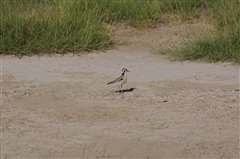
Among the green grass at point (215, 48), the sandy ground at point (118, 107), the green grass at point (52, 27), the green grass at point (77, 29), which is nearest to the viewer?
the sandy ground at point (118, 107)

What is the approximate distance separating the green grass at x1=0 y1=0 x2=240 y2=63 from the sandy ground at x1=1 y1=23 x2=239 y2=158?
0.21 metres

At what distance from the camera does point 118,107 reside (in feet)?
25.3

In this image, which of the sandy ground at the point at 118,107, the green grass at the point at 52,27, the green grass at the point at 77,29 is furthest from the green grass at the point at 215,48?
the green grass at the point at 52,27

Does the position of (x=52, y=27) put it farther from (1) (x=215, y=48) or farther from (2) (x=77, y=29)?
(1) (x=215, y=48)

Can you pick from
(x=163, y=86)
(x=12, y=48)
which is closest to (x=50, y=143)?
(x=163, y=86)

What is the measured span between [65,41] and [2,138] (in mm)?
4051

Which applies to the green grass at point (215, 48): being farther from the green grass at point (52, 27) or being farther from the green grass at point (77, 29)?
the green grass at point (52, 27)

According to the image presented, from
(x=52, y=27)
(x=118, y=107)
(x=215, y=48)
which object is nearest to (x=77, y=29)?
(x=52, y=27)

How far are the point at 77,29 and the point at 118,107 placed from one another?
3.23m

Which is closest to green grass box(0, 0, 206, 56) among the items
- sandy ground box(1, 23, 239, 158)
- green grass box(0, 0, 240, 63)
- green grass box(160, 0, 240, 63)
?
green grass box(0, 0, 240, 63)

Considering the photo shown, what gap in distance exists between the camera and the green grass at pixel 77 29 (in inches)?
393

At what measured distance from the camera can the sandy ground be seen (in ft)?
20.8

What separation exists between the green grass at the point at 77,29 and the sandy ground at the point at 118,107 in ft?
0.68

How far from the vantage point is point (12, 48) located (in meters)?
10.3
